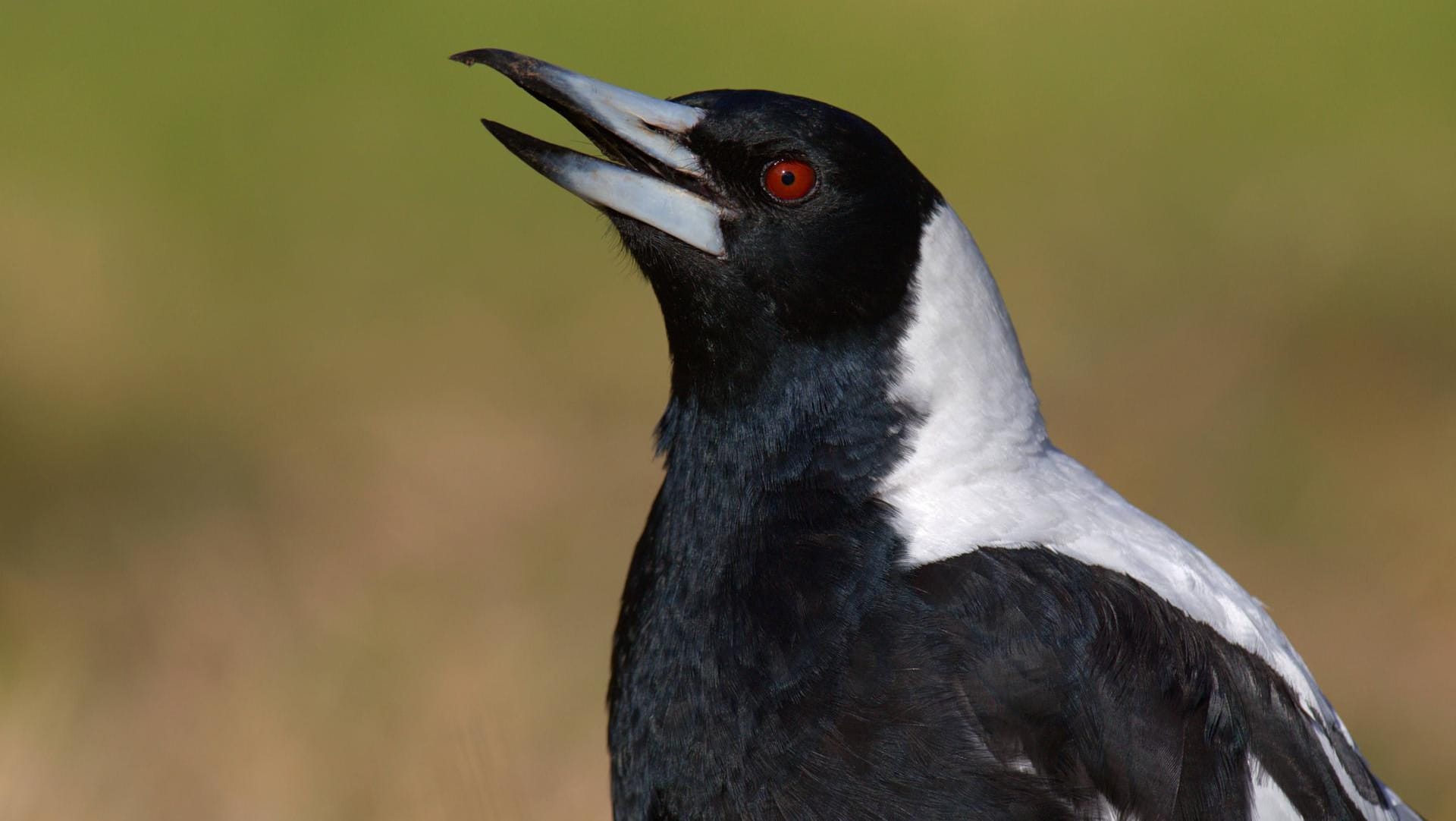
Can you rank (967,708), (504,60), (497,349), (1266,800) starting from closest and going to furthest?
(967,708)
(1266,800)
(504,60)
(497,349)

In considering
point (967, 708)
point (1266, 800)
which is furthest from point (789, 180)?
point (1266, 800)

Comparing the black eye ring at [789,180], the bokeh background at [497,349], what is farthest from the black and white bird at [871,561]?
the bokeh background at [497,349]

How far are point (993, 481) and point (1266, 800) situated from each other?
556 millimetres

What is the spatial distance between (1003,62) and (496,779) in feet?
21.1

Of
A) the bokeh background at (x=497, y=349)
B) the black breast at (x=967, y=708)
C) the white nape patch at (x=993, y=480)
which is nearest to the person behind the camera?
the black breast at (x=967, y=708)

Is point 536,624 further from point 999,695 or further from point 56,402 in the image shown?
point 999,695

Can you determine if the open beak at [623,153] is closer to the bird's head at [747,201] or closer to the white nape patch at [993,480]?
the bird's head at [747,201]

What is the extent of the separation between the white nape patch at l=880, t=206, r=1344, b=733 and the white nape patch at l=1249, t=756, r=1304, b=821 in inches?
6.9

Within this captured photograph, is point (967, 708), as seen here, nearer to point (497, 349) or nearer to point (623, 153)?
point (623, 153)

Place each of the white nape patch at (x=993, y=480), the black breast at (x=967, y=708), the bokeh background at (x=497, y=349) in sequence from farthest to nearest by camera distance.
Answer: the bokeh background at (x=497, y=349)
the white nape patch at (x=993, y=480)
the black breast at (x=967, y=708)

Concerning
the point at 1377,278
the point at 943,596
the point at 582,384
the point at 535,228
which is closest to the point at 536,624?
the point at 582,384

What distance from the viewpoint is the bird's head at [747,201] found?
2426 mm

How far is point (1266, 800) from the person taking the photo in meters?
2.25

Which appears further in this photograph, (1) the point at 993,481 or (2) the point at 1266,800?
(1) the point at 993,481
